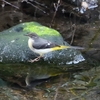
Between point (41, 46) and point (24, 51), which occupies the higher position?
point (41, 46)

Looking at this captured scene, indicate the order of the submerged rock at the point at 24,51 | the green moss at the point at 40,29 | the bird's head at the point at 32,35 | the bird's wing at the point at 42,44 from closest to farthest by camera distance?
the bird's wing at the point at 42,44 < the bird's head at the point at 32,35 < the submerged rock at the point at 24,51 < the green moss at the point at 40,29

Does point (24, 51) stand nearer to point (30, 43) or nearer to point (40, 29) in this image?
point (30, 43)

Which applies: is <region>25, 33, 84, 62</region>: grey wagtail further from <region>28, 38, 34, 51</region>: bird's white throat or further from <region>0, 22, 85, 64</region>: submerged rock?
<region>0, 22, 85, 64</region>: submerged rock

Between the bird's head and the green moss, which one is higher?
the bird's head

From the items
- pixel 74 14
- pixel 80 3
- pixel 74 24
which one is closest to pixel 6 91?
pixel 74 24

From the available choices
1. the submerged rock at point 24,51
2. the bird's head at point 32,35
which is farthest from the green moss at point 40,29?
the bird's head at point 32,35

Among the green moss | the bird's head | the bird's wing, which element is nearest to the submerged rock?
the green moss

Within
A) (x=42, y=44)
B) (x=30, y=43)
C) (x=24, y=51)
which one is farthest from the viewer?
(x=24, y=51)

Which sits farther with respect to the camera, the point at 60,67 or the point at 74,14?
the point at 74,14

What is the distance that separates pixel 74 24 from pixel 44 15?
43.8 inches

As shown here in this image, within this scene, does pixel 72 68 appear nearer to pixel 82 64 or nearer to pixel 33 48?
pixel 82 64

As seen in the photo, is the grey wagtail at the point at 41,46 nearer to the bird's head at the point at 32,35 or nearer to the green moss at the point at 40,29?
the bird's head at the point at 32,35

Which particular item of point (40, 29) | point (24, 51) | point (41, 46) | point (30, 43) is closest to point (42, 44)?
point (41, 46)

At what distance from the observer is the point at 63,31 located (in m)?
10.1
